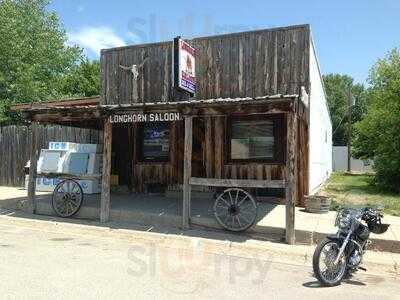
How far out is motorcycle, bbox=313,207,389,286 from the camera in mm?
6995

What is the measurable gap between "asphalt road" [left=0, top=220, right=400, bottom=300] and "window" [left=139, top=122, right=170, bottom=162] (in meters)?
5.85

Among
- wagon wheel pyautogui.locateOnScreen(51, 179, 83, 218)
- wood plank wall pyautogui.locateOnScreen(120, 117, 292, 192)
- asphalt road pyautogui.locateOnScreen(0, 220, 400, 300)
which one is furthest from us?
wood plank wall pyautogui.locateOnScreen(120, 117, 292, 192)

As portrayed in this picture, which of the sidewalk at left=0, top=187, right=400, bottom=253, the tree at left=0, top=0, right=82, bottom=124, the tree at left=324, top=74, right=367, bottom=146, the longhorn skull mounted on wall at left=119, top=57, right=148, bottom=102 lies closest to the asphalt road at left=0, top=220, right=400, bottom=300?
the sidewalk at left=0, top=187, right=400, bottom=253

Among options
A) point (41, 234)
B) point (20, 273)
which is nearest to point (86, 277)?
point (20, 273)

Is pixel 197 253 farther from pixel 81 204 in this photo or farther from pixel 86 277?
pixel 81 204

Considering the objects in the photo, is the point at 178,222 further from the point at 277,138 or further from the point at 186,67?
the point at 186,67

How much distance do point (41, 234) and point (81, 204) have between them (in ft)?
7.39

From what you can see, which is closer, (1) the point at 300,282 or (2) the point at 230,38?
(1) the point at 300,282

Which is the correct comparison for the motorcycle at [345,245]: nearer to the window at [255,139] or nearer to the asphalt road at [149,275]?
the asphalt road at [149,275]

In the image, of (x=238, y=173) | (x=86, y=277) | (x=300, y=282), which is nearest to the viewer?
(x=86, y=277)

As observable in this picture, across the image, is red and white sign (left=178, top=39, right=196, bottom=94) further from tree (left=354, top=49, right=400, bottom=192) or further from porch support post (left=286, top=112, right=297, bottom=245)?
tree (left=354, top=49, right=400, bottom=192)

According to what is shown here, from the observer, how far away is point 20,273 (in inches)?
263

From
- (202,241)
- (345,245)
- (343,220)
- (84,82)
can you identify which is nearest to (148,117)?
(202,241)

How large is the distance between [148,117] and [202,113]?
1.29 m
